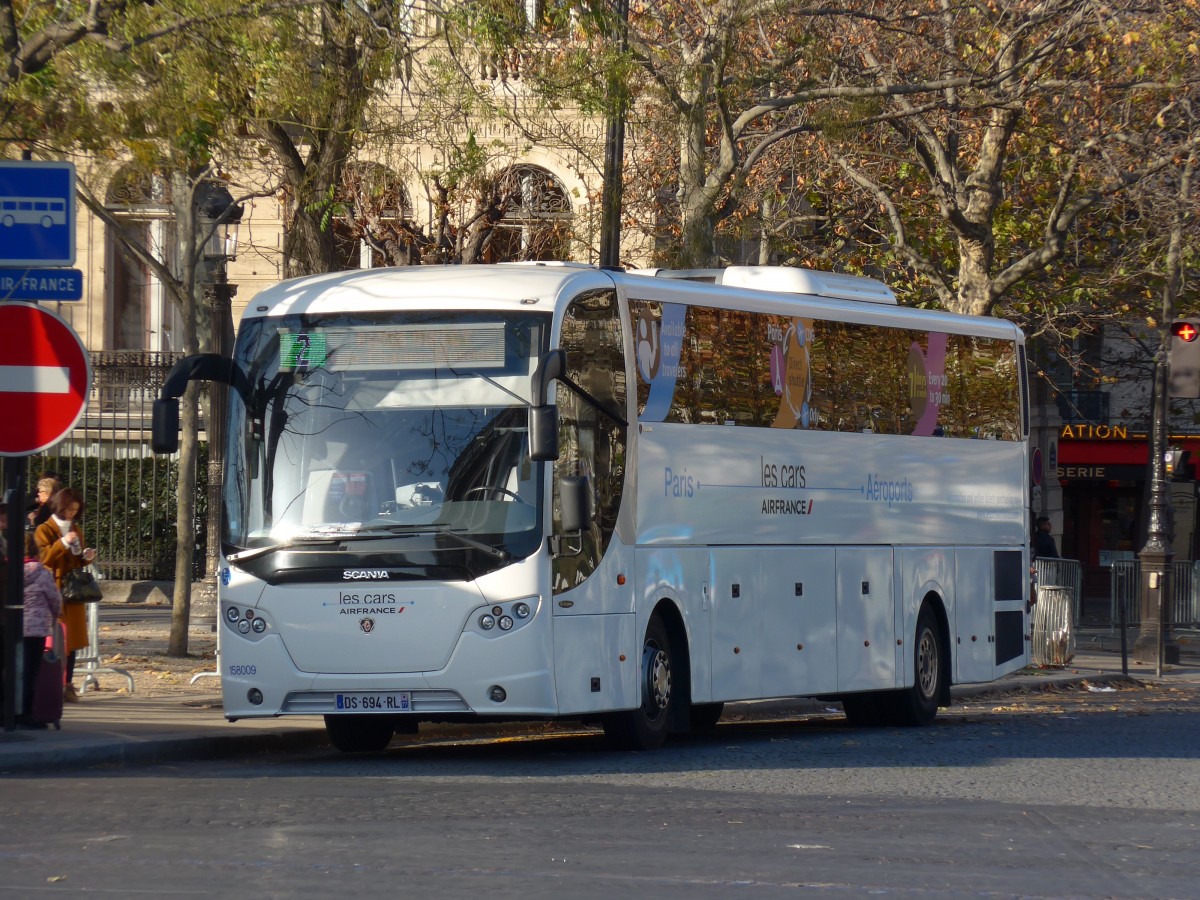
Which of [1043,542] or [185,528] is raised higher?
[185,528]

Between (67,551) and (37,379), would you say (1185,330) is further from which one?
(37,379)

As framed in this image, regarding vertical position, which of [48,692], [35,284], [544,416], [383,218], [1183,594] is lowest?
[1183,594]

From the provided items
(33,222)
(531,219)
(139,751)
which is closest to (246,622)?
(139,751)

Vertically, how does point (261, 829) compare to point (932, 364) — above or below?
below

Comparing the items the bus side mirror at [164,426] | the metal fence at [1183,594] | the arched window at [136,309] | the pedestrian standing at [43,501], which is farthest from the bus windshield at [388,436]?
the arched window at [136,309]

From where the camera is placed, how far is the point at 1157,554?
2594 centimetres

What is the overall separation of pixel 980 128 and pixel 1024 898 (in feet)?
68.6

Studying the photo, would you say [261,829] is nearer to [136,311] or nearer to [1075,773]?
[1075,773]

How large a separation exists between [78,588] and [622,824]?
296 inches

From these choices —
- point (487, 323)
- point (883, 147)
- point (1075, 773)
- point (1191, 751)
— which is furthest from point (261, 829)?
point (883, 147)

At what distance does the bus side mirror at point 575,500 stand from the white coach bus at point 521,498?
1 centimetres

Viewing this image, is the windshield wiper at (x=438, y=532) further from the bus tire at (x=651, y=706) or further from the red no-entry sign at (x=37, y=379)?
the red no-entry sign at (x=37, y=379)

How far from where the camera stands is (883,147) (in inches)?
1086

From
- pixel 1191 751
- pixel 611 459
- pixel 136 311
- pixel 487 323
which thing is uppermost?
pixel 136 311
